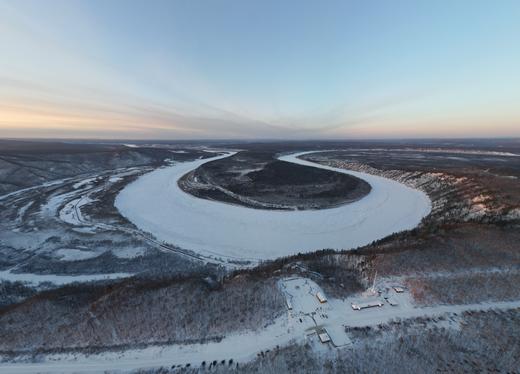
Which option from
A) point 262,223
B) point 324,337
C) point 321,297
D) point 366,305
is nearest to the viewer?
point 324,337

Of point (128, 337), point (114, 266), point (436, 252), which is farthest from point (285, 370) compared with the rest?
point (114, 266)

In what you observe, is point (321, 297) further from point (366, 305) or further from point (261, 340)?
point (261, 340)

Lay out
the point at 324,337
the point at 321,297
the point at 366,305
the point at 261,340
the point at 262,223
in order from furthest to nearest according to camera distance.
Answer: the point at 262,223
the point at 321,297
the point at 366,305
the point at 261,340
the point at 324,337

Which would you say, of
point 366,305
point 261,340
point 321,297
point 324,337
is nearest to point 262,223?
point 321,297

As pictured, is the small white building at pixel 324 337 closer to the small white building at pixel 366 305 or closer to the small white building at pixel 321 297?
the small white building at pixel 321 297

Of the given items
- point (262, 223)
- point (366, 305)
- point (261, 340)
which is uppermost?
point (366, 305)

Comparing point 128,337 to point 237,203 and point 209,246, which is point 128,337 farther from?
point 237,203

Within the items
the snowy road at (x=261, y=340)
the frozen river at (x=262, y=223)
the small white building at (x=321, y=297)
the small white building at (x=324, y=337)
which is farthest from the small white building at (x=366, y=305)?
the frozen river at (x=262, y=223)

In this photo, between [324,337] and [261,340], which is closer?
[324,337]
